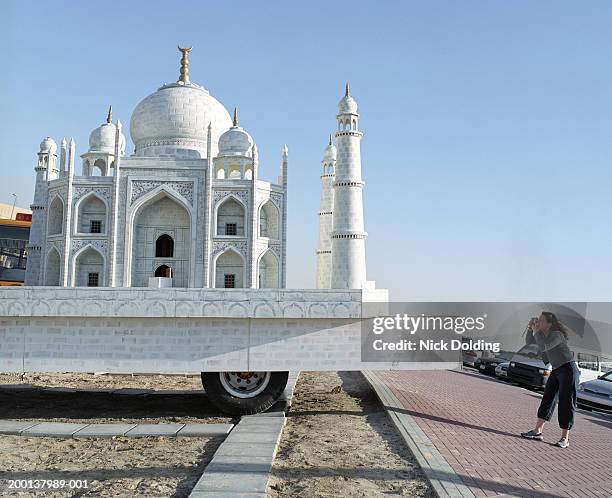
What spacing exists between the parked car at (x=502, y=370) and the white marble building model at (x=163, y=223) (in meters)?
9.93

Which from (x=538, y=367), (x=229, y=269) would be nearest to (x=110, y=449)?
(x=538, y=367)

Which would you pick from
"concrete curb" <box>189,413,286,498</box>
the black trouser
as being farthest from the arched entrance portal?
the black trouser

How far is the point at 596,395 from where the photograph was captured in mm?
12312

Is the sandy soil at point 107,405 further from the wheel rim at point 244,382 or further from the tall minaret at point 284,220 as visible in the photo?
the tall minaret at point 284,220

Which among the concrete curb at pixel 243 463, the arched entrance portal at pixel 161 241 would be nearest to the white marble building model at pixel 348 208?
the arched entrance portal at pixel 161 241

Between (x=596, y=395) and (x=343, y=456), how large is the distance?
A: 8.10m

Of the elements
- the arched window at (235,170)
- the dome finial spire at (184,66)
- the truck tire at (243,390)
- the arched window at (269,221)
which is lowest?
the truck tire at (243,390)

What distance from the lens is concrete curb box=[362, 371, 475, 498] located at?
5785 millimetres

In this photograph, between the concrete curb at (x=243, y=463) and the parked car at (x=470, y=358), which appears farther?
the parked car at (x=470, y=358)

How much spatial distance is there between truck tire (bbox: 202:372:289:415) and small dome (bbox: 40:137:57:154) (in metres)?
20.4

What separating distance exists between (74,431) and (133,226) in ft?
51.2

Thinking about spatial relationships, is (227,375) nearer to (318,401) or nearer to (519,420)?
(318,401)

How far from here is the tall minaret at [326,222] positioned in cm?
2606

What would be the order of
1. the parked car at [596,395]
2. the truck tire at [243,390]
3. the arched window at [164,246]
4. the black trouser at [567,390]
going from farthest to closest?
the arched window at [164,246], the parked car at [596,395], the truck tire at [243,390], the black trouser at [567,390]
